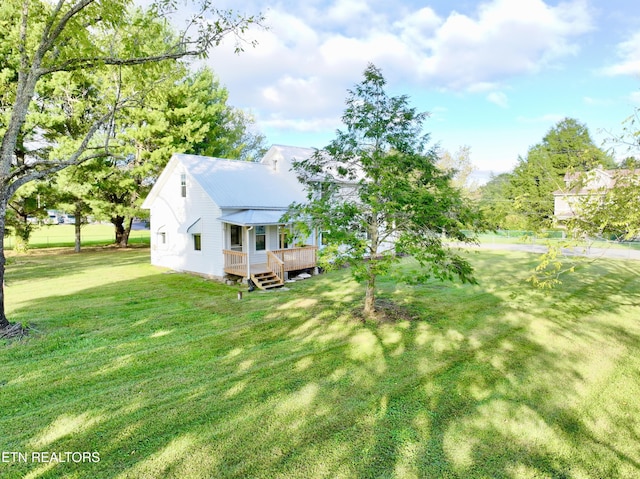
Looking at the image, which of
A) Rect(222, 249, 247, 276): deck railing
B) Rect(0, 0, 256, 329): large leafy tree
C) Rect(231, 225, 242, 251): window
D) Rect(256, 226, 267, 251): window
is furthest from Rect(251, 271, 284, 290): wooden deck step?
Rect(0, 0, 256, 329): large leafy tree

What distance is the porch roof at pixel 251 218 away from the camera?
44.0ft

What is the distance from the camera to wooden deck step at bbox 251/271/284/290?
13.2 metres

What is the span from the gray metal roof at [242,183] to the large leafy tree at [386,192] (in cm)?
558

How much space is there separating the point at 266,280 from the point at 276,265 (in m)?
0.96

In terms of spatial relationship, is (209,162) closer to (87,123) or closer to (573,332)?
(87,123)

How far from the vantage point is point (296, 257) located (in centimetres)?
1553

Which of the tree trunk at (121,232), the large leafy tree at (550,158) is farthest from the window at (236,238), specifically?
the large leafy tree at (550,158)

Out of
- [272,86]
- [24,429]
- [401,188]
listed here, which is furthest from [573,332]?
[272,86]

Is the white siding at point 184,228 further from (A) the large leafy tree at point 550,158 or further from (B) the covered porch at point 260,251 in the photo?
(A) the large leafy tree at point 550,158

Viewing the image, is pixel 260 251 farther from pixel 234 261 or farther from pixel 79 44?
pixel 79 44

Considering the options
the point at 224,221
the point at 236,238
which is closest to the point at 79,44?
the point at 224,221

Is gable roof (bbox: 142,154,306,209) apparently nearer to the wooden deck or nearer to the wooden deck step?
the wooden deck

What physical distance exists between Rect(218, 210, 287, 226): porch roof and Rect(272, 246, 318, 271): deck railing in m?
1.60

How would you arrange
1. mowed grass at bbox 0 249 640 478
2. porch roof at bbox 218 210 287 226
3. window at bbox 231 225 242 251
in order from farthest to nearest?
window at bbox 231 225 242 251, porch roof at bbox 218 210 287 226, mowed grass at bbox 0 249 640 478
